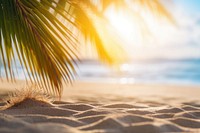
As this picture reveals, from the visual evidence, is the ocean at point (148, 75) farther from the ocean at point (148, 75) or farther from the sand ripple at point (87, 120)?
the sand ripple at point (87, 120)

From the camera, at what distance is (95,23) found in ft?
11.8

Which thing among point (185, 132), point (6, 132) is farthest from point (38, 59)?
point (185, 132)

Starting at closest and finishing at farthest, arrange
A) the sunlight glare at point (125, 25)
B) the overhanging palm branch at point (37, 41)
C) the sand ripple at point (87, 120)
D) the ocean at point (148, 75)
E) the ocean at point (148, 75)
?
the sand ripple at point (87, 120) → the overhanging palm branch at point (37, 41) → the sunlight glare at point (125, 25) → the ocean at point (148, 75) → the ocean at point (148, 75)

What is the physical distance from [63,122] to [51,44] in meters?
0.72

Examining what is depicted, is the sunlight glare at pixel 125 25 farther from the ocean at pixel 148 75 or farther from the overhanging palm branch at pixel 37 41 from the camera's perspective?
the ocean at pixel 148 75

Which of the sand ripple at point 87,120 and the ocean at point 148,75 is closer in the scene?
the sand ripple at point 87,120

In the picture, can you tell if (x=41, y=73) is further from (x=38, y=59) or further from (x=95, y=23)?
(x=95, y=23)

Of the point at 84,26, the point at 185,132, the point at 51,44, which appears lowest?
the point at 185,132

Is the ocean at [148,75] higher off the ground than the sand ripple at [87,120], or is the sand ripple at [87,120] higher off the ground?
the ocean at [148,75]

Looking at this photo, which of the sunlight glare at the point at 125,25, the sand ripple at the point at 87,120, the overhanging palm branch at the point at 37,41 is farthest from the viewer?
the sunlight glare at the point at 125,25

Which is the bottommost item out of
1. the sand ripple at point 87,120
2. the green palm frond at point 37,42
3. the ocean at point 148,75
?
the sand ripple at point 87,120

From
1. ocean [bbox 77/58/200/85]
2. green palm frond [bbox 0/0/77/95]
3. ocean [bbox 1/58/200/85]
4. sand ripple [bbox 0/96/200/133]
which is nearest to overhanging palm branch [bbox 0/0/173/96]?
green palm frond [bbox 0/0/77/95]

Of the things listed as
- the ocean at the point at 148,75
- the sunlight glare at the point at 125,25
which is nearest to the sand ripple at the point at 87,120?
the sunlight glare at the point at 125,25

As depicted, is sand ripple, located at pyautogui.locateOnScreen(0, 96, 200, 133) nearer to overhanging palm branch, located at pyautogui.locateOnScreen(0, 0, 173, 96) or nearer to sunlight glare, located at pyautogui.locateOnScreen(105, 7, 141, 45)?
overhanging palm branch, located at pyautogui.locateOnScreen(0, 0, 173, 96)
